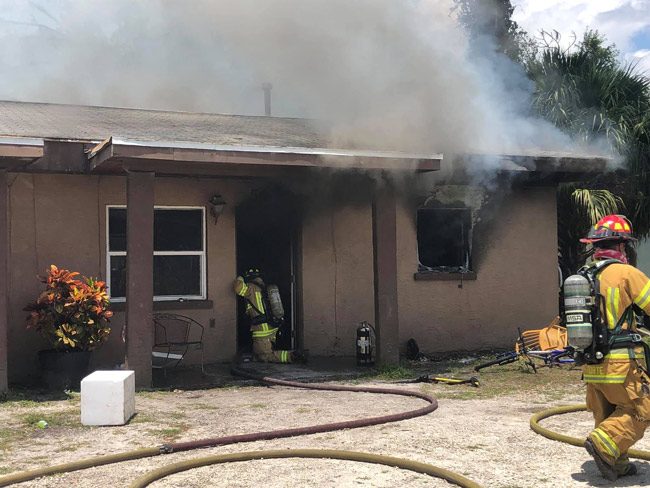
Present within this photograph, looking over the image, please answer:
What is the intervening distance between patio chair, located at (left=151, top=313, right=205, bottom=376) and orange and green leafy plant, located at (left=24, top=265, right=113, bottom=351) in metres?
1.33

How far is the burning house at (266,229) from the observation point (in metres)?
8.37

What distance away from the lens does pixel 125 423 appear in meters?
6.46

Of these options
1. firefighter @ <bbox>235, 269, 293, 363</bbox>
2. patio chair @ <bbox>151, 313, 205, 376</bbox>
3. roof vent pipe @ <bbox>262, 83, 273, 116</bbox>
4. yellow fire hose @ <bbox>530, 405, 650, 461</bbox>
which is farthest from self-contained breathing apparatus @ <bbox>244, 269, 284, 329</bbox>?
roof vent pipe @ <bbox>262, 83, 273, 116</bbox>

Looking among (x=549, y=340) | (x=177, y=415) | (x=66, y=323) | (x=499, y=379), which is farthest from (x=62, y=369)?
(x=549, y=340)

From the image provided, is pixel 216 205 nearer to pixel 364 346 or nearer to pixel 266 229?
pixel 266 229

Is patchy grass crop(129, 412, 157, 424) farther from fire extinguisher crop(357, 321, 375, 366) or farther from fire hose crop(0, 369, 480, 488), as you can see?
fire extinguisher crop(357, 321, 375, 366)

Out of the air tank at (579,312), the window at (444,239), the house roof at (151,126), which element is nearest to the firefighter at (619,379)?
the air tank at (579,312)

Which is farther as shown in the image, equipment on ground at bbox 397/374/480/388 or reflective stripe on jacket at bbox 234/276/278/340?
reflective stripe on jacket at bbox 234/276/278/340

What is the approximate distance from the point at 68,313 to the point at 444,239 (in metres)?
5.80

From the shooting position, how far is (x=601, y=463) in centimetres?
452

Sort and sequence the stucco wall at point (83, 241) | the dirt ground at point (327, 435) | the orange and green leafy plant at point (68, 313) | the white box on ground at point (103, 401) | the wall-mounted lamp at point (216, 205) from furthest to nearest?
1. the wall-mounted lamp at point (216, 205)
2. the stucco wall at point (83, 241)
3. the orange and green leafy plant at point (68, 313)
4. the white box on ground at point (103, 401)
5. the dirt ground at point (327, 435)

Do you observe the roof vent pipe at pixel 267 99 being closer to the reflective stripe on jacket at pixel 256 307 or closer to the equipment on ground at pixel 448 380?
the reflective stripe on jacket at pixel 256 307

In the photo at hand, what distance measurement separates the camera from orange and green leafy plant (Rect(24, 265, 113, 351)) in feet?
26.7

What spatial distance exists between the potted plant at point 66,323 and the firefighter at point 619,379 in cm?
546
